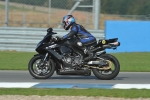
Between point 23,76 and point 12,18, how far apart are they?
26.2 feet

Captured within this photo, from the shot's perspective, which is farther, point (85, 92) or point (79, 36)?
point (79, 36)

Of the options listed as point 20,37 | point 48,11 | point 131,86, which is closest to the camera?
point 131,86

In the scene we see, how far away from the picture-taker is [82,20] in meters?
19.4

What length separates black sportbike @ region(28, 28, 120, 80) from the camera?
11.4 metres

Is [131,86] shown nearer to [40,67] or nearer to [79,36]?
[79,36]

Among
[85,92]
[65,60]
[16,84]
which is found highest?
[65,60]

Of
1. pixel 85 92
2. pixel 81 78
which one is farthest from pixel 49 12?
pixel 85 92

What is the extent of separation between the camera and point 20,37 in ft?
62.2

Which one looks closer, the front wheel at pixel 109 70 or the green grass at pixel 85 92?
the green grass at pixel 85 92

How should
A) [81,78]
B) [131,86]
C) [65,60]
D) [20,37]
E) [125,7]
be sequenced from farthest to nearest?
[125,7], [20,37], [81,78], [65,60], [131,86]

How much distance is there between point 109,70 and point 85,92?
242cm

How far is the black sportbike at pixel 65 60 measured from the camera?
1139 cm

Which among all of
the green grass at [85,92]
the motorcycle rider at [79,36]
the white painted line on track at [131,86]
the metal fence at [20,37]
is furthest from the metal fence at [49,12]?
the green grass at [85,92]

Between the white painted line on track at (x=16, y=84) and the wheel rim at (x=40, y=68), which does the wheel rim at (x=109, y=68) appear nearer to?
the wheel rim at (x=40, y=68)
